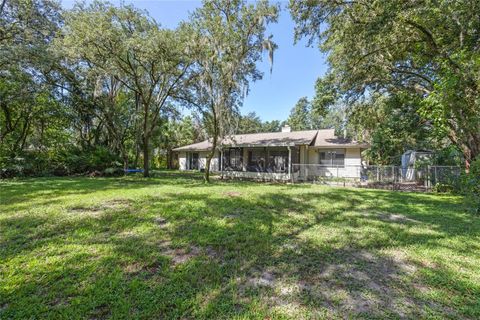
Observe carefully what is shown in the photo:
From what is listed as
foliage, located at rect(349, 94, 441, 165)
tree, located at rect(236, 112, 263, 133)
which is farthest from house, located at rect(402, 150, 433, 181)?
tree, located at rect(236, 112, 263, 133)

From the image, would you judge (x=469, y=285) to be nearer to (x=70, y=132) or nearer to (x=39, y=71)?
(x=39, y=71)

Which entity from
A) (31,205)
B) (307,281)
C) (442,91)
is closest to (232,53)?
(442,91)

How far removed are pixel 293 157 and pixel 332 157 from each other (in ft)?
8.65

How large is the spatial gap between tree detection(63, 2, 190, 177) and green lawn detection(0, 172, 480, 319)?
7946 mm

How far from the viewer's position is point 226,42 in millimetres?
10359

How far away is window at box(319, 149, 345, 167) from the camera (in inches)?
594

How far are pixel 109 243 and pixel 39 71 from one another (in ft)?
49.0

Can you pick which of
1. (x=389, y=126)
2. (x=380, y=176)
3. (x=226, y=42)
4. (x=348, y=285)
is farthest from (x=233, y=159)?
(x=348, y=285)

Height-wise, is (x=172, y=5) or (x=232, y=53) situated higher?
(x=172, y=5)

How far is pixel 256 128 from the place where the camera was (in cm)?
4409

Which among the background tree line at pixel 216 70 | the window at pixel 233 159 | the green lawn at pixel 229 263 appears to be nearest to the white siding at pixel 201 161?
the window at pixel 233 159

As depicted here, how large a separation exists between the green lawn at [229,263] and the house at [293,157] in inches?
347

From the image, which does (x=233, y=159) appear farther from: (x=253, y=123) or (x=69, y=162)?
(x=253, y=123)

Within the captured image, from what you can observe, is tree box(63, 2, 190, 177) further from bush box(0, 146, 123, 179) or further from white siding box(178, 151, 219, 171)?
white siding box(178, 151, 219, 171)
